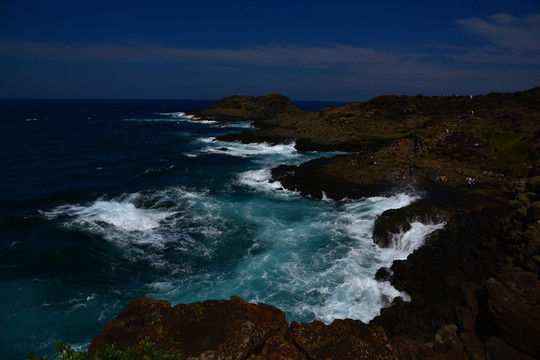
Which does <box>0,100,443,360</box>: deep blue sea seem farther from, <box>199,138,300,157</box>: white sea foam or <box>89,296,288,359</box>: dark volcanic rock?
<box>199,138,300,157</box>: white sea foam

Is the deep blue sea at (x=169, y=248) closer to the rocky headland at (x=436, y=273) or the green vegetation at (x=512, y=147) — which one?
the rocky headland at (x=436, y=273)

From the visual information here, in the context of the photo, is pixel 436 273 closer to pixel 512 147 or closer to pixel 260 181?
pixel 260 181

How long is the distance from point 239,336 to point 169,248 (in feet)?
51.2

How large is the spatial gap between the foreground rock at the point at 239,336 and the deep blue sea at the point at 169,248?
6.23 metres

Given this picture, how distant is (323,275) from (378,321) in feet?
16.9

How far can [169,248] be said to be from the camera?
22656 millimetres

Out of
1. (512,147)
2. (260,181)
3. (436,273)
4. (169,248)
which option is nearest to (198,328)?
(436,273)

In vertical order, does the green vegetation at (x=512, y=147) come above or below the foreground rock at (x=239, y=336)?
above

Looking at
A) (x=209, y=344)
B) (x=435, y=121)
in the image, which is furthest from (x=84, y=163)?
(x=435, y=121)

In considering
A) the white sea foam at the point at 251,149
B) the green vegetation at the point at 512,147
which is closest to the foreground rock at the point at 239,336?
the green vegetation at the point at 512,147

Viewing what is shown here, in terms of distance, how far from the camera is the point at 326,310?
639 inches

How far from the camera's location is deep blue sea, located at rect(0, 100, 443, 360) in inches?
651

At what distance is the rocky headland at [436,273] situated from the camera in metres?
9.08

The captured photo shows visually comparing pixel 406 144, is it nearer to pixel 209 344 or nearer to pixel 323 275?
pixel 323 275
